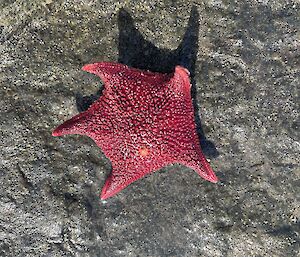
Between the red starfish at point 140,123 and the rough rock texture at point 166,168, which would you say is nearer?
the red starfish at point 140,123

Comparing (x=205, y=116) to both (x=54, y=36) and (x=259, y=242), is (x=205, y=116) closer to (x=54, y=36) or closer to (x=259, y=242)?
(x=259, y=242)

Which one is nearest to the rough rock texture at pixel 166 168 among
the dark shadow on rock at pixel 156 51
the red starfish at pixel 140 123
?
the dark shadow on rock at pixel 156 51

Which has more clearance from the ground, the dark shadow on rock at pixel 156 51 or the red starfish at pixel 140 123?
the dark shadow on rock at pixel 156 51

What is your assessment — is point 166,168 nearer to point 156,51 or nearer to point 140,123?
point 140,123

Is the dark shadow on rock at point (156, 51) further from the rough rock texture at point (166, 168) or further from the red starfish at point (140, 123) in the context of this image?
the red starfish at point (140, 123)

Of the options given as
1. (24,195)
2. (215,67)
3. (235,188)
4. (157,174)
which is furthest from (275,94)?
(24,195)

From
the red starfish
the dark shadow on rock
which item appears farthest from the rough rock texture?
the red starfish
